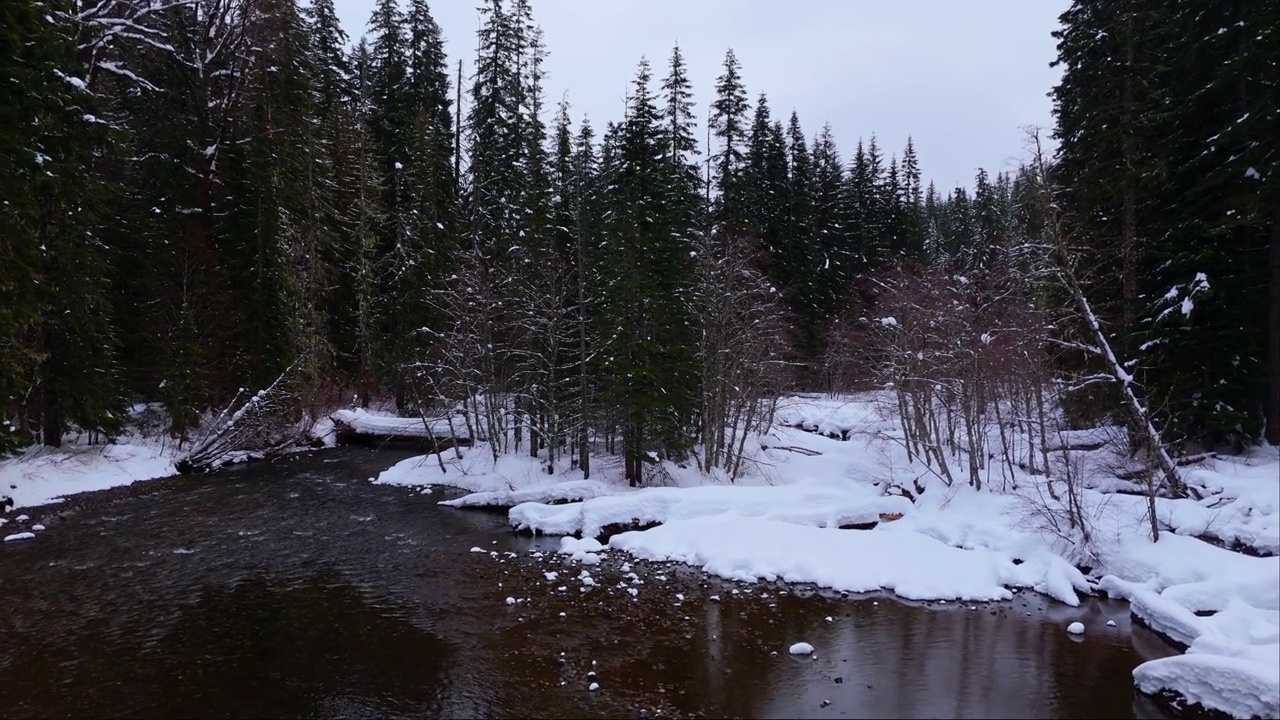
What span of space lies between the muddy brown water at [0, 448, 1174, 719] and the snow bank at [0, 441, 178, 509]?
326cm

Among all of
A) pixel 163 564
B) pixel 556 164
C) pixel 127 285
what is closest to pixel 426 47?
pixel 556 164

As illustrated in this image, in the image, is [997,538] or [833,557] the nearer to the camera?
[833,557]

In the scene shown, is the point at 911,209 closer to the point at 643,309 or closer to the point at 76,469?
the point at 643,309

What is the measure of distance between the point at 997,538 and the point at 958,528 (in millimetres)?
1014

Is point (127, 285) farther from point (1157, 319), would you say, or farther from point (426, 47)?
point (1157, 319)

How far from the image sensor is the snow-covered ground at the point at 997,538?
9781mm

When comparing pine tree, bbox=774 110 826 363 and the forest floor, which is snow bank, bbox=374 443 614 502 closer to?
the forest floor

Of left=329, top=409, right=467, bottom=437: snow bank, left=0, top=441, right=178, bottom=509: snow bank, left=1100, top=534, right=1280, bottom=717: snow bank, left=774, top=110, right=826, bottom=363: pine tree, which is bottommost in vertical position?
left=1100, top=534, right=1280, bottom=717: snow bank

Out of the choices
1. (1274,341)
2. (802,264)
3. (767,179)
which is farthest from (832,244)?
(1274,341)

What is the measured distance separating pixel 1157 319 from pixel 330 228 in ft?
116

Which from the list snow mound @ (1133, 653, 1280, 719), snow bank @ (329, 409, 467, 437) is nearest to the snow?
snow bank @ (329, 409, 467, 437)

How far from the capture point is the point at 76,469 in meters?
20.8

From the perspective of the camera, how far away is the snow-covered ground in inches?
385

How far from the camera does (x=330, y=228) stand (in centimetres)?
3597
